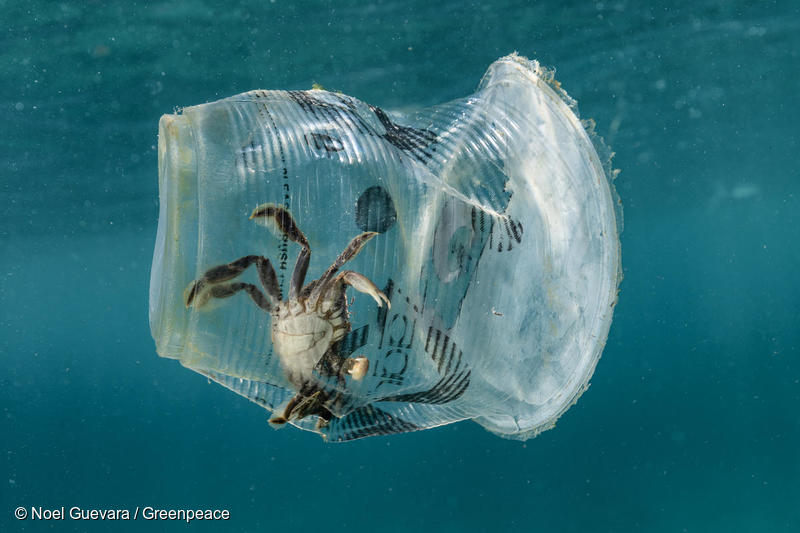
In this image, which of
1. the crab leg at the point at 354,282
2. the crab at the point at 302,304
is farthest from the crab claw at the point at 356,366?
the crab leg at the point at 354,282

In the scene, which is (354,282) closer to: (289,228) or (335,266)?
(335,266)

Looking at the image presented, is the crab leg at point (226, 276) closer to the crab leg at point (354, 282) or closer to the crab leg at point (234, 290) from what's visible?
the crab leg at point (234, 290)

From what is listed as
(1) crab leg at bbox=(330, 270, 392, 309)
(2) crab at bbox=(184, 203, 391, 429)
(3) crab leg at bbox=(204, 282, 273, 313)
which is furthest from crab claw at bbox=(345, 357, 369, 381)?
(3) crab leg at bbox=(204, 282, 273, 313)

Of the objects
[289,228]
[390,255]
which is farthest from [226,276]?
[390,255]

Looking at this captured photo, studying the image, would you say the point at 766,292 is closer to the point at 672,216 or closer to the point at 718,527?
the point at 672,216

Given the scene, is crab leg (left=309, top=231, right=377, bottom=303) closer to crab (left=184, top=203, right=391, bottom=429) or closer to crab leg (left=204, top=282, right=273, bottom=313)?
crab (left=184, top=203, right=391, bottom=429)

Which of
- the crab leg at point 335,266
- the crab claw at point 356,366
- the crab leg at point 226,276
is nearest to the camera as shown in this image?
the crab leg at point 226,276

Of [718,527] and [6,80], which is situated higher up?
[6,80]

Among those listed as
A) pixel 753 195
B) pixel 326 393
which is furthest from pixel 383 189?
pixel 753 195
